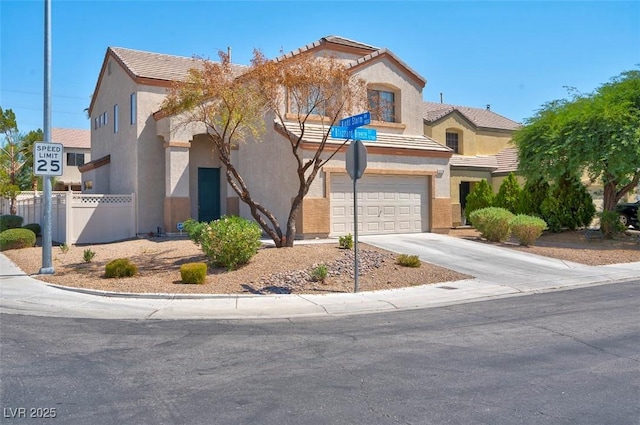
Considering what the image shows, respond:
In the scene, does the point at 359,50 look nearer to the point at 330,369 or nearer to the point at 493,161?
the point at 493,161

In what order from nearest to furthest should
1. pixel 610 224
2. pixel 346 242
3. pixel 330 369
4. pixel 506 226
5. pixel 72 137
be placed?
pixel 330 369 < pixel 346 242 < pixel 506 226 < pixel 610 224 < pixel 72 137

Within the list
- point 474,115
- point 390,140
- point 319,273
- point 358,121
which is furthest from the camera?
point 474,115

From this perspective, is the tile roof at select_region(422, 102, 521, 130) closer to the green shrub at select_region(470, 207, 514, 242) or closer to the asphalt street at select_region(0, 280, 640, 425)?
the green shrub at select_region(470, 207, 514, 242)

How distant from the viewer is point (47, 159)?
13547mm

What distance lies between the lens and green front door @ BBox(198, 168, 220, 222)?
22.6m

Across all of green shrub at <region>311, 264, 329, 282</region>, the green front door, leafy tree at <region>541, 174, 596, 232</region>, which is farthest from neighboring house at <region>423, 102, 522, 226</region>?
green shrub at <region>311, 264, 329, 282</region>

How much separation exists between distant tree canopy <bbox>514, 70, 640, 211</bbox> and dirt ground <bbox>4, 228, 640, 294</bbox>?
3.61 metres

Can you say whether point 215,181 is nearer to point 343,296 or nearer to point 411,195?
point 411,195

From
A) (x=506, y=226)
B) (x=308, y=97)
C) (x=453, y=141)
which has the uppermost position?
(x=453, y=141)

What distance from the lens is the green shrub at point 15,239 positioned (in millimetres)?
19359

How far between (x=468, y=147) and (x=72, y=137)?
115 ft

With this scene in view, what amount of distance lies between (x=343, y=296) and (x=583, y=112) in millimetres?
14573

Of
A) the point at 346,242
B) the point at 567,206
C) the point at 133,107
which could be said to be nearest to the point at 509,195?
the point at 567,206

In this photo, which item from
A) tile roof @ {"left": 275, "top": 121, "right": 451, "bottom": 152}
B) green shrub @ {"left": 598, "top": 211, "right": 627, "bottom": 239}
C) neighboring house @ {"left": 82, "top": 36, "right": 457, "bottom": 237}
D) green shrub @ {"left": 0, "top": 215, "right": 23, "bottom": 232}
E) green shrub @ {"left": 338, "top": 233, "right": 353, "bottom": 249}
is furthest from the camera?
green shrub @ {"left": 0, "top": 215, "right": 23, "bottom": 232}
